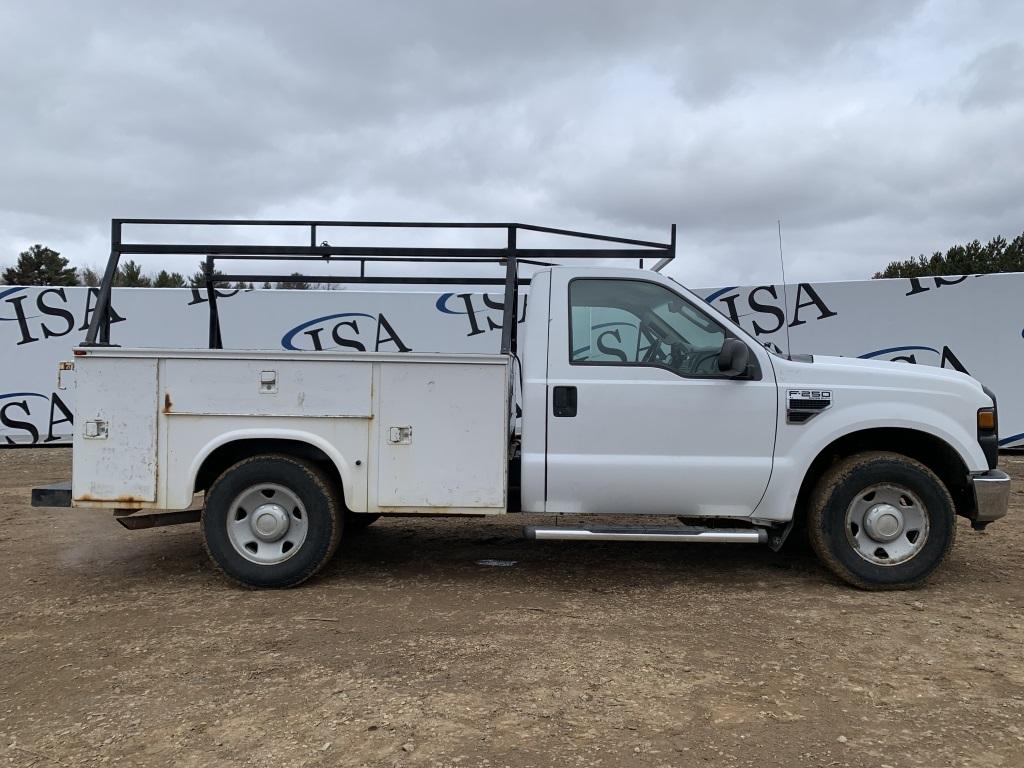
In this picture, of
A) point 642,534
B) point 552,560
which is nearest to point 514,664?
point 642,534

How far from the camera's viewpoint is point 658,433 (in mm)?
4633

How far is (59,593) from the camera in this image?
483 centimetres

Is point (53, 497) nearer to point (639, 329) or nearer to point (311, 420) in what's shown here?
point (311, 420)

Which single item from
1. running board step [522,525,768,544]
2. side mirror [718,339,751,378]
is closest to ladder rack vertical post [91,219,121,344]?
running board step [522,525,768,544]

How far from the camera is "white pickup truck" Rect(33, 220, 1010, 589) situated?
463cm

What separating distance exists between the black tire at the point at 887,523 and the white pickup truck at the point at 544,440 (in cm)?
1

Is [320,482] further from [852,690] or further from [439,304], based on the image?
[439,304]

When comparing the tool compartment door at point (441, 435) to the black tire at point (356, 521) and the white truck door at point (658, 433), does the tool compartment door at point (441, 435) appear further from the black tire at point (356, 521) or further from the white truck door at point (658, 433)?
the black tire at point (356, 521)

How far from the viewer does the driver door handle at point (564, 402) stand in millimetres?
4652

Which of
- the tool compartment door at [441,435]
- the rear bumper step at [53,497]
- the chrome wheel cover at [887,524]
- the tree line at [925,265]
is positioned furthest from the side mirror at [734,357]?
the tree line at [925,265]

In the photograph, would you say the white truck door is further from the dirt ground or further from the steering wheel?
the dirt ground

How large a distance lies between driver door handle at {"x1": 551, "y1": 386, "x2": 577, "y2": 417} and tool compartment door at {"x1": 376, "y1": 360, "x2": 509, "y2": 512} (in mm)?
304

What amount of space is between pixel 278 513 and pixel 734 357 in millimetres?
3002

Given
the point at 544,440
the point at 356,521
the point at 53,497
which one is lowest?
the point at 356,521
